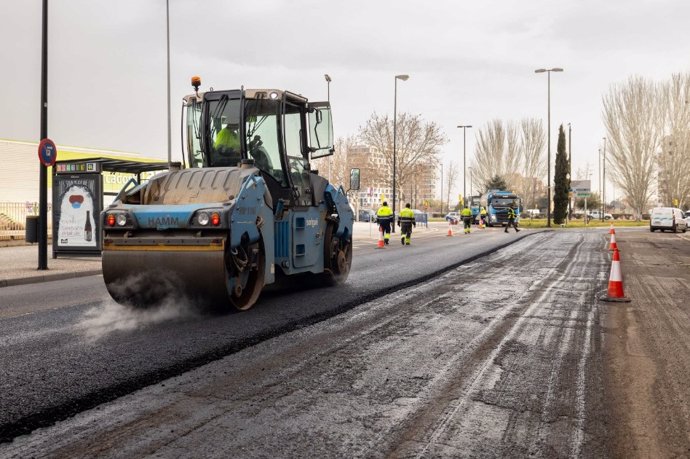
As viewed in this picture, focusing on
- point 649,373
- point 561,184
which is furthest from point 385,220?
point 561,184

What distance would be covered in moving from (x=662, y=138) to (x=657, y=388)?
57113 millimetres

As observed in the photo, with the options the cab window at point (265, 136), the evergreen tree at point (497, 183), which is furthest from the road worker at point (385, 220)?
the evergreen tree at point (497, 183)

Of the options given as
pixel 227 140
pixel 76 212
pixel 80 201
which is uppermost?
pixel 227 140

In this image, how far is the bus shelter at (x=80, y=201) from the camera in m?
15.1

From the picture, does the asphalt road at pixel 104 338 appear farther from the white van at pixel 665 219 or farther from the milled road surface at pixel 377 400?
the white van at pixel 665 219

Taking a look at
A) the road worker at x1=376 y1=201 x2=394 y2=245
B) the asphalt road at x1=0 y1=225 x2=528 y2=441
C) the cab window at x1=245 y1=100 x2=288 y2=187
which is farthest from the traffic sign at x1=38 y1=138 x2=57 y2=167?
the road worker at x1=376 y1=201 x2=394 y2=245

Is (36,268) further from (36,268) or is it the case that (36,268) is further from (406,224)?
(406,224)

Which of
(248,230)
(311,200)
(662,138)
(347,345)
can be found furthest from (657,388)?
(662,138)

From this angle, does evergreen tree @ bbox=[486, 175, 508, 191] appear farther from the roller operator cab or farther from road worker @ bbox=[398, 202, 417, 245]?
the roller operator cab

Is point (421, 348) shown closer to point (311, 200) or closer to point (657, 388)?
point (657, 388)

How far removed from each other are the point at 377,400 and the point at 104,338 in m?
3.08

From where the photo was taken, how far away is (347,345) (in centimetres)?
554

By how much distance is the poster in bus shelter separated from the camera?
15102mm

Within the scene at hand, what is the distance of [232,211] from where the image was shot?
6.50 metres
